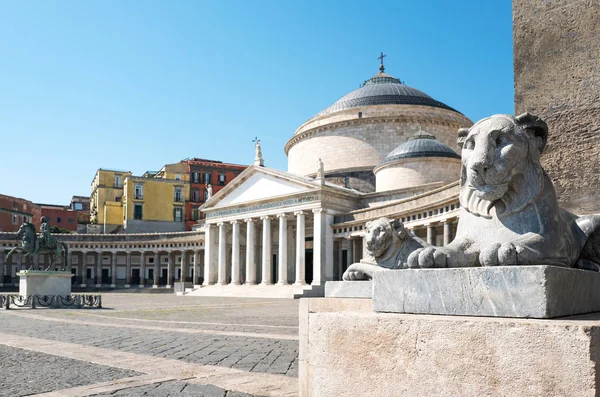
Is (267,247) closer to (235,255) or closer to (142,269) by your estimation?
(235,255)

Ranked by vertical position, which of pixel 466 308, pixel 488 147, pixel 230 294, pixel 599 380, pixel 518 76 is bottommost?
pixel 230 294

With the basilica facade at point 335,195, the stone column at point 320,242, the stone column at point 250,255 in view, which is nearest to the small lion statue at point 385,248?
the basilica facade at point 335,195

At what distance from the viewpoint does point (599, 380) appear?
263 cm

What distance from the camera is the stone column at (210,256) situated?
52.5 m

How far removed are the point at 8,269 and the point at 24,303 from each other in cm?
4424

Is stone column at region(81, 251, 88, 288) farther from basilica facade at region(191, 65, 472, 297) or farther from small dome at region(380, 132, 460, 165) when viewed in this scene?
small dome at region(380, 132, 460, 165)

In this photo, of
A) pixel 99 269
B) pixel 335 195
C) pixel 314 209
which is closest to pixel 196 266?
pixel 99 269

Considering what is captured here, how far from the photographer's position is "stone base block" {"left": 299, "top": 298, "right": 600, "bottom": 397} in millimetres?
2697

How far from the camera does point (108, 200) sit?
7812cm

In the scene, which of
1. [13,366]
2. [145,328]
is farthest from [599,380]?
[145,328]

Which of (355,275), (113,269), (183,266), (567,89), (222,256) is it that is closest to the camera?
(355,275)

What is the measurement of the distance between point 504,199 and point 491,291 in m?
0.74

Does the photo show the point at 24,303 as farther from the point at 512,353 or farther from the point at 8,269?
the point at 8,269

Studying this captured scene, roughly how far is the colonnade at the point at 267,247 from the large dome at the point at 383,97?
15291mm
